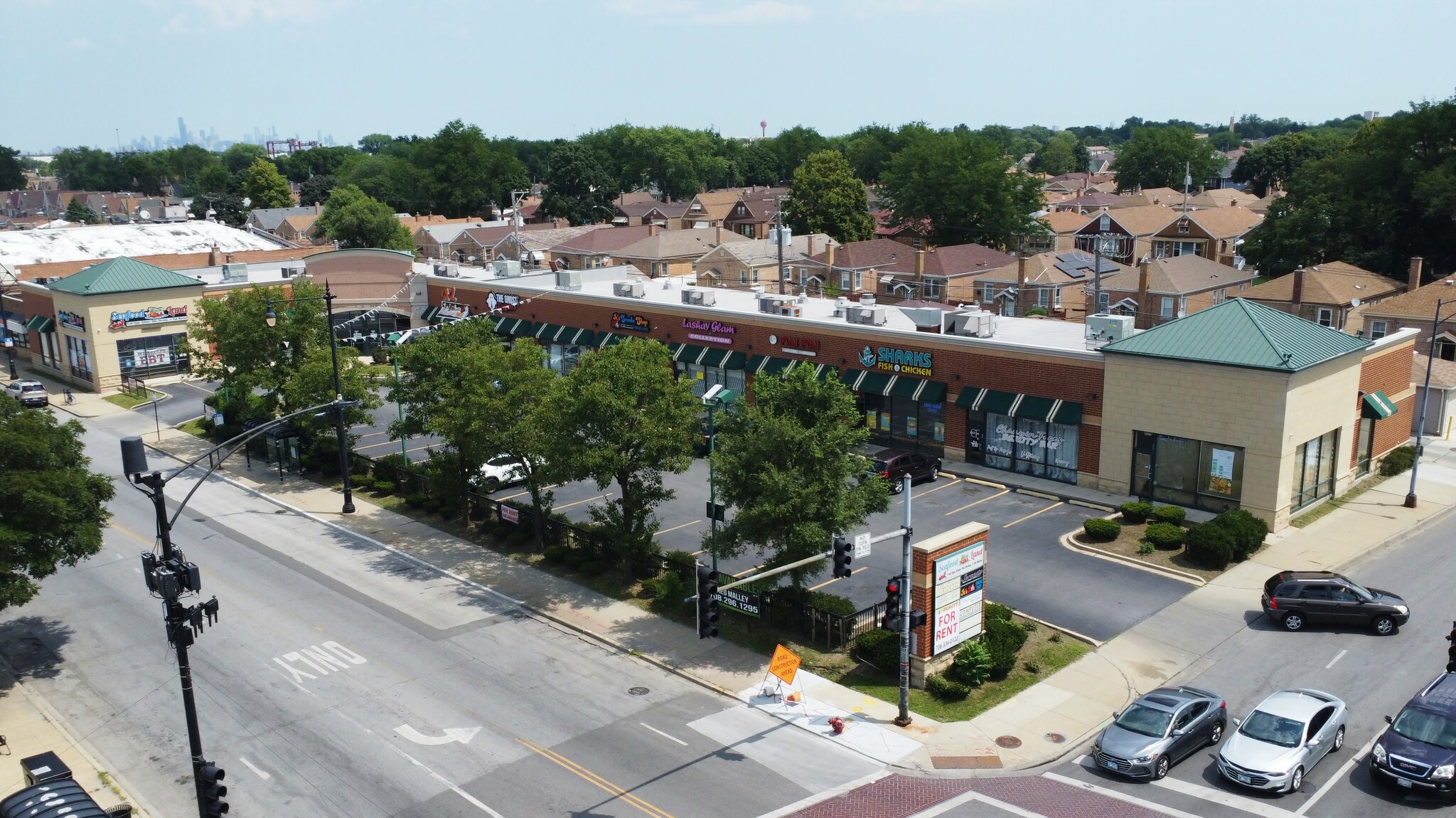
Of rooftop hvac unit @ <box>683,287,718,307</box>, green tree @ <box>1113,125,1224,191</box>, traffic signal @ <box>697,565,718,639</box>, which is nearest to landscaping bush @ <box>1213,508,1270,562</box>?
traffic signal @ <box>697,565,718,639</box>

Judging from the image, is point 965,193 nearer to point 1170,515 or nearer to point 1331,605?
point 1170,515

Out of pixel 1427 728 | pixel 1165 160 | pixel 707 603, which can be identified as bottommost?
pixel 1427 728

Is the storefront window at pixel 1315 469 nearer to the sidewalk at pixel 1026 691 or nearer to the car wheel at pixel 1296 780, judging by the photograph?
the sidewalk at pixel 1026 691

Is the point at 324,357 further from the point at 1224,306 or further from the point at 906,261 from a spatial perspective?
the point at 906,261

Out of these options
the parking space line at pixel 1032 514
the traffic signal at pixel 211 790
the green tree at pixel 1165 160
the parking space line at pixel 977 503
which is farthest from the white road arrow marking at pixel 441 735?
the green tree at pixel 1165 160

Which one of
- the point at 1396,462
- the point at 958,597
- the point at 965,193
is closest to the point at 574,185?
the point at 965,193

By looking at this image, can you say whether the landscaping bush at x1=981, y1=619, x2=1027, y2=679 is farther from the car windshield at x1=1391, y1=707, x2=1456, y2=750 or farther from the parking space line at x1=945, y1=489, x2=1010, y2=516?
the parking space line at x1=945, y1=489, x2=1010, y2=516
